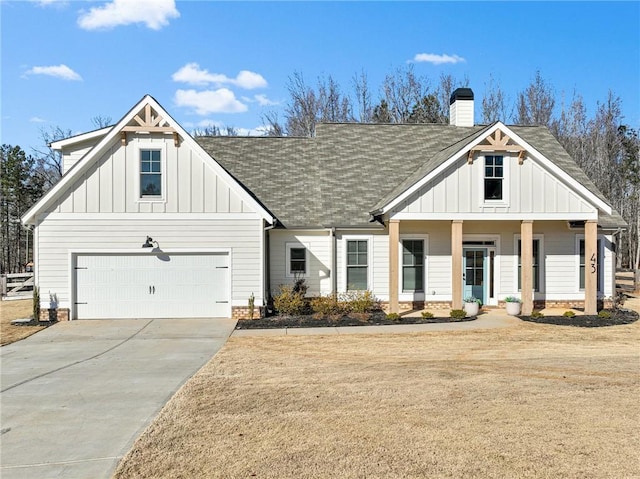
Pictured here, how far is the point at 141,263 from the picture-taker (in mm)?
15938

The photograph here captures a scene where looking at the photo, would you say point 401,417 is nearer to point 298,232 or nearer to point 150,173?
point 298,232

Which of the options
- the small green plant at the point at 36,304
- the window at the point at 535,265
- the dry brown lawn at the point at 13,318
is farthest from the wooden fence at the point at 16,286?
the window at the point at 535,265

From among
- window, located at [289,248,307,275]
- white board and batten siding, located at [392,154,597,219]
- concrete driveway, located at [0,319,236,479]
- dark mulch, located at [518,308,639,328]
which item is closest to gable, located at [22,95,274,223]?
window, located at [289,248,307,275]

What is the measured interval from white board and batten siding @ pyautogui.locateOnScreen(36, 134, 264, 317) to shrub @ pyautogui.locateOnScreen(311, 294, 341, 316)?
182 cm

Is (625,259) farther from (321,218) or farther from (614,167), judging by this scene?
(321,218)

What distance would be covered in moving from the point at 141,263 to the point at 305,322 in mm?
5347

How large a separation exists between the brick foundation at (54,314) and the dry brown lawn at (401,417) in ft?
23.5

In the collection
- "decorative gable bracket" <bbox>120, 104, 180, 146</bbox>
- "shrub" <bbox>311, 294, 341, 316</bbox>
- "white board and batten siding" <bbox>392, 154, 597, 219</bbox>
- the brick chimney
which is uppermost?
the brick chimney

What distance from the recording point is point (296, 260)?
17.9m

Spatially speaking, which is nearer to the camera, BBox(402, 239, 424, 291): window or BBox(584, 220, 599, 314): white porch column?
BBox(584, 220, 599, 314): white porch column

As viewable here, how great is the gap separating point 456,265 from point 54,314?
12.3 m

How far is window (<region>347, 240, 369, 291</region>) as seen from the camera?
17.7 m

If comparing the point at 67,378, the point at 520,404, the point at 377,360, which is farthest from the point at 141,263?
the point at 520,404

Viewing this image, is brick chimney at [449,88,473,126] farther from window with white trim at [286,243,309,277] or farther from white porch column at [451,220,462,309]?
window with white trim at [286,243,309,277]
